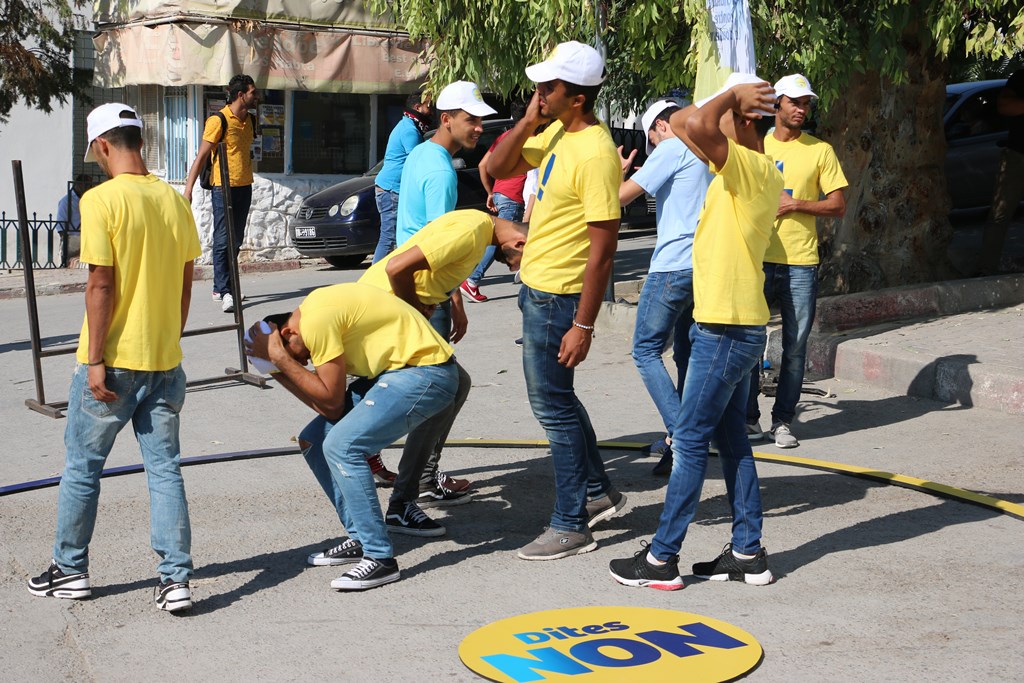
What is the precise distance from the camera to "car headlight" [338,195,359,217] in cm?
1593

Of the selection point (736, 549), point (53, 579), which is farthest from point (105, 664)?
point (736, 549)

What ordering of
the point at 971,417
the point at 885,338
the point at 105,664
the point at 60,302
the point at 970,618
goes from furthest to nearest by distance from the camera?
1. the point at 60,302
2. the point at 885,338
3. the point at 971,417
4. the point at 970,618
5. the point at 105,664

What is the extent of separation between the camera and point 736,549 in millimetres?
5105

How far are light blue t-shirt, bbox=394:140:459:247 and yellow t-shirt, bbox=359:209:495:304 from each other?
64 cm

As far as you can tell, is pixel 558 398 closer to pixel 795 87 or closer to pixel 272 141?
pixel 795 87

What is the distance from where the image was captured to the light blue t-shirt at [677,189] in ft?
20.6

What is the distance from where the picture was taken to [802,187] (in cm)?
739

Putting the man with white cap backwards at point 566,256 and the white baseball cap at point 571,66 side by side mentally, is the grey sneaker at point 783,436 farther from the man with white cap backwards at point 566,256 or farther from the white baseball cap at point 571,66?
the white baseball cap at point 571,66

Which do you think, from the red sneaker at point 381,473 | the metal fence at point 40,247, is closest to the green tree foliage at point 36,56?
the metal fence at point 40,247

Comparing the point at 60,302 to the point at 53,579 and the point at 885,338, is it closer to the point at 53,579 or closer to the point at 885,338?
the point at 885,338

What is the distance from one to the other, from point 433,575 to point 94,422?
4.81 feet

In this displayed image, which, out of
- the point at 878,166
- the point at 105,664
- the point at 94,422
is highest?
the point at 878,166

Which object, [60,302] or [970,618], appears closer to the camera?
[970,618]

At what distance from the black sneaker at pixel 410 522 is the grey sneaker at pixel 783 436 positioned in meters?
2.41
